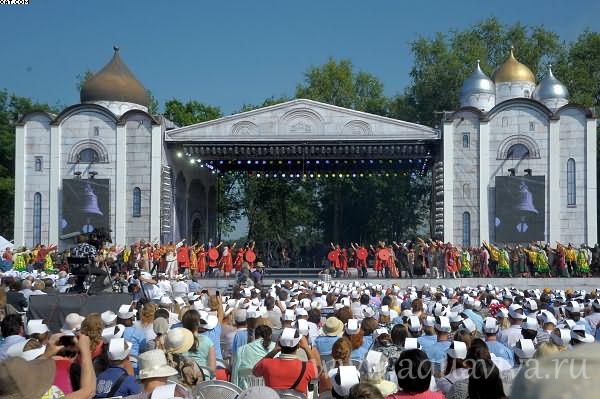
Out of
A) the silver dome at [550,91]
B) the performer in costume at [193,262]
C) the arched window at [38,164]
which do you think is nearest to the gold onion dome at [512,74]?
the silver dome at [550,91]

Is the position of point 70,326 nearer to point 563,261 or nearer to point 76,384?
point 76,384

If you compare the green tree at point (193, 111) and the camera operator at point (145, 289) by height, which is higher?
the green tree at point (193, 111)

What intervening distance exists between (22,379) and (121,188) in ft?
108

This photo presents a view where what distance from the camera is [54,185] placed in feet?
117

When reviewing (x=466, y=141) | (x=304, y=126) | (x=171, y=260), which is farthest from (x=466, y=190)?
(x=171, y=260)

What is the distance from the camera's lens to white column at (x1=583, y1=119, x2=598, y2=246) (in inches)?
1346

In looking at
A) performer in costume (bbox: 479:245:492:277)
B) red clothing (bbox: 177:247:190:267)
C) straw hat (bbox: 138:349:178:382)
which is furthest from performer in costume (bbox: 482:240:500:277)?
straw hat (bbox: 138:349:178:382)

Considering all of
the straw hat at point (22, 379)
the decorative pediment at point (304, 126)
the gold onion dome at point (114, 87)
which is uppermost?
the gold onion dome at point (114, 87)

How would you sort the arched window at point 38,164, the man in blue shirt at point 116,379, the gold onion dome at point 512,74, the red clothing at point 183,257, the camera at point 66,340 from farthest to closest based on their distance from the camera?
the gold onion dome at point 512,74, the arched window at point 38,164, the red clothing at point 183,257, the camera at point 66,340, the man in blue shirt at point 116,379

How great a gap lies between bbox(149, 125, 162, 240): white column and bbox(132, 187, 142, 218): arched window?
18.5 inches

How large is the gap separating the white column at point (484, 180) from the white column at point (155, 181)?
13.1 m

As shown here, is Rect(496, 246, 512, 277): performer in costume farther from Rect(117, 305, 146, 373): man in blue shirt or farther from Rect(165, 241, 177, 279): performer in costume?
Rect(117, 305, 146, 373): man in blue shirt

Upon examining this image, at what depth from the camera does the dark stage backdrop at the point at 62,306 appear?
1364 cm

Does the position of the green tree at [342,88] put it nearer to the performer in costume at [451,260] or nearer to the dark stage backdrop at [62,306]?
the performer in costume at [451,260]
